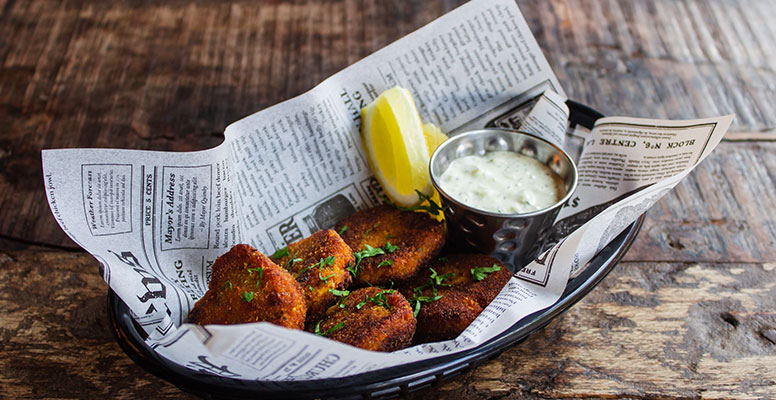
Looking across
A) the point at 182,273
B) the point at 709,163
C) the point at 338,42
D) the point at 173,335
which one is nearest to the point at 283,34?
the point at 338,42

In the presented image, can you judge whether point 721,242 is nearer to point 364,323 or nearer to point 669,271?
point 669,271

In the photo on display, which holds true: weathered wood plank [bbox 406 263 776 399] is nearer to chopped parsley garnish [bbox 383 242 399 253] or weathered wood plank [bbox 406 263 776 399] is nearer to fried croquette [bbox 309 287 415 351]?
fried croquette [bbox 309 287 415 351]

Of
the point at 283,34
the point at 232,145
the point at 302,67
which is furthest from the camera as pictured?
the point at 283,34

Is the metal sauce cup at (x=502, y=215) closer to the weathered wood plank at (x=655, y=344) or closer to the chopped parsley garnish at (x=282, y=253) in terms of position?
the weathered wood plank at (x=655, y=344)

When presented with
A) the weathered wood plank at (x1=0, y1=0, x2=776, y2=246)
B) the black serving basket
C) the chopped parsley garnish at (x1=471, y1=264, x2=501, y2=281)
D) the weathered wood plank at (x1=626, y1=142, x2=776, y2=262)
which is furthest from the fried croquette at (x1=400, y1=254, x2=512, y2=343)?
the weathered wood plank at (x1=0, y1=0, x2=776, y2=246)

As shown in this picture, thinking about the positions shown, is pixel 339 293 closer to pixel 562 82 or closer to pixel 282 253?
pixel 282 253

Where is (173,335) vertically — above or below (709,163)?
above

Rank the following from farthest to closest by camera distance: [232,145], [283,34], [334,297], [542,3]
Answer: [542,3] → [283,34] → [232,145] → [334,297]
